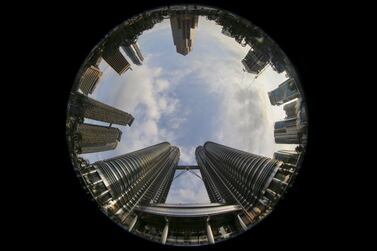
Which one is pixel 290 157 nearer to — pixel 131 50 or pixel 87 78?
pixel 87 78

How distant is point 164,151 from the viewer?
16975cm

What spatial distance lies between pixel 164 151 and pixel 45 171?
162783mm

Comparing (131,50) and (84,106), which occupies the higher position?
(131,50)

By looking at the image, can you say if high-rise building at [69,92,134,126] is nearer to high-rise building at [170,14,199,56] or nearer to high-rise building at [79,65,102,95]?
high-rise building at [79,65,102,95]

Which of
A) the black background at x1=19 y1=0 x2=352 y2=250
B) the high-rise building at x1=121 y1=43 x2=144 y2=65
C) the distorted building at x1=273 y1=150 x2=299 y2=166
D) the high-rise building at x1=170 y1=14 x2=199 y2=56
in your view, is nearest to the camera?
the black background at x1=19 y1=0 x2=352 y2=250

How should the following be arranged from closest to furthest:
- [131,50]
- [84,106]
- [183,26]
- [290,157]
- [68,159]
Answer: [68,159]
[290,157]
[183,26]
[84,106]
[131,50]

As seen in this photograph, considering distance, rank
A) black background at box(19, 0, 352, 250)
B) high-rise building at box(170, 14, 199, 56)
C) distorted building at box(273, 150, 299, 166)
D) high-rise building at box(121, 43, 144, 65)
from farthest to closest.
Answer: high-rise building at box(121, 43, 144, 65)
high-rise building at box(170, 14, 199, 56)
distorted building at box(273, 150, 299, 166)
black background at box(19, 0, 352, 250)

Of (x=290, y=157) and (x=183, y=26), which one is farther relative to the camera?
(x=183, y=26)

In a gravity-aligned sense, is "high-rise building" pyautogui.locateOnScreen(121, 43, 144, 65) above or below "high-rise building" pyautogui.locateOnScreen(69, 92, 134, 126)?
above

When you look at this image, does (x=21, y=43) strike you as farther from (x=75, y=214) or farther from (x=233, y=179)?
(x=233, y=179)

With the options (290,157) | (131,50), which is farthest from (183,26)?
(290,157)

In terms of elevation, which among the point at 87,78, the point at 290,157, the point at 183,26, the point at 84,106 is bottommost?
the point at 290,157

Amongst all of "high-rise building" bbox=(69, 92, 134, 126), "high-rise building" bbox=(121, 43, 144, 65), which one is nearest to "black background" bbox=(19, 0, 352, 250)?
"high-rise building" bbox=(69, 92, 134, 126)

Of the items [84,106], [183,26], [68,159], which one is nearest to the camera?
[68,159]
